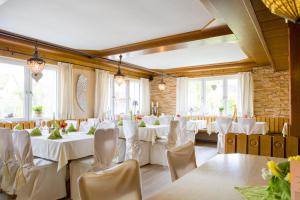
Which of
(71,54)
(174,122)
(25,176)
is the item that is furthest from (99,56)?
(25,176)

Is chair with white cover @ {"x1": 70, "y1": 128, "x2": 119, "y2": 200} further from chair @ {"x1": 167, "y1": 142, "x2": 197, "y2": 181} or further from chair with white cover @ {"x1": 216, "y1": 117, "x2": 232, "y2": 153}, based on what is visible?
chair with white cover @ {"x1": 216, "y1": 117, "x2": 232, "y2": 153}

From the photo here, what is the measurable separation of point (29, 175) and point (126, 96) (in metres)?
5.53

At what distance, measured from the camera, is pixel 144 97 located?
8734mm

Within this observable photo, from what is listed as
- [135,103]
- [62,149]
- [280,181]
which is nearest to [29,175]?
[62,149]

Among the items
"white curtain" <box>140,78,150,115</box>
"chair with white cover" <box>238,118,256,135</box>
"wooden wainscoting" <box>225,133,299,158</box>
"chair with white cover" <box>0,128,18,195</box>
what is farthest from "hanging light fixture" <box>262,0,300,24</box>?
"white curtain" <box>140,78,150,115</box>

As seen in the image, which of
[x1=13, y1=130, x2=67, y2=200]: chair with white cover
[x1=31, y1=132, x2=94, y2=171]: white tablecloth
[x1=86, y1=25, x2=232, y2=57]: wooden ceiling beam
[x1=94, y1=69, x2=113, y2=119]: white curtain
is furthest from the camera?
[x1=94, y1=69, x2=113, y2=119]: white curtain

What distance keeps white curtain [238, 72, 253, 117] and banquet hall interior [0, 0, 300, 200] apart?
31 mm

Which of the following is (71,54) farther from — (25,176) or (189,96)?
(189,96)

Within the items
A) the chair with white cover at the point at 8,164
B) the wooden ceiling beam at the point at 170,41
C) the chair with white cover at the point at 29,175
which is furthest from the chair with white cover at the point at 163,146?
the chair with white cover at the point at 8,164

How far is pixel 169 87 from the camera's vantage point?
885cm

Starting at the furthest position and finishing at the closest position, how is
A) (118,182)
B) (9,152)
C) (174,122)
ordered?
(174,122), (9,152), (118,182)

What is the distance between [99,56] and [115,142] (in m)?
3.31

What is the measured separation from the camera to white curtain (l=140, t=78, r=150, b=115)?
864cm

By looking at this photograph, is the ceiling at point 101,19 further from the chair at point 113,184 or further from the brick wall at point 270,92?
the brick wall at point 270,92
